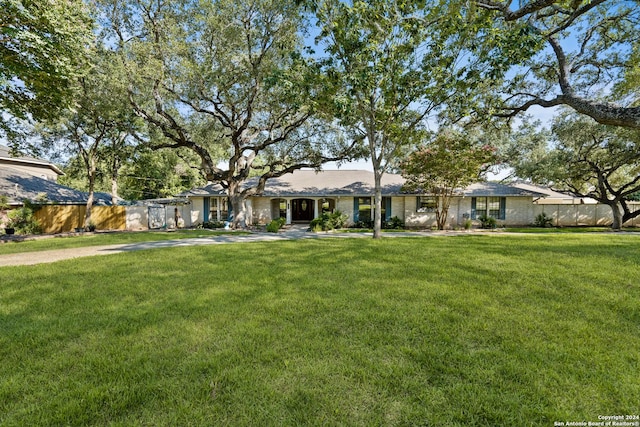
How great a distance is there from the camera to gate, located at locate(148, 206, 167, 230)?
20266mm

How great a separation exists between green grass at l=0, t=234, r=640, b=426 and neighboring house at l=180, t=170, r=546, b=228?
12.7 m

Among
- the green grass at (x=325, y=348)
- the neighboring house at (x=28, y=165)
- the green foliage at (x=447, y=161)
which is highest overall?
the neighboring house at (x=28, y=165)

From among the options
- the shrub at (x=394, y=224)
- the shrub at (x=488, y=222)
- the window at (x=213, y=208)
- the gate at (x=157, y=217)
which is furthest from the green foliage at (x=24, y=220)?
the shrub at (x=488, y=222)

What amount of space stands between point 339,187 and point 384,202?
10.8ft

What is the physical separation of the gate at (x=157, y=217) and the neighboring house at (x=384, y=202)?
121 inches

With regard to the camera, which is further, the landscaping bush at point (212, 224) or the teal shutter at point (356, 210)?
the teal shutter at point (356, 210)

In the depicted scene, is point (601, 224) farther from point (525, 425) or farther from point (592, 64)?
point (525, 425)

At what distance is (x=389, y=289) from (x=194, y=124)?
667 inches

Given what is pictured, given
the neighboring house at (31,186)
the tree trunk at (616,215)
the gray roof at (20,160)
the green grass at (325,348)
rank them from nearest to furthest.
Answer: the green grass at (325,348)
the neighboring house at (31,186)
the tree trunk at (616,215)
the gray roof at (20,160)

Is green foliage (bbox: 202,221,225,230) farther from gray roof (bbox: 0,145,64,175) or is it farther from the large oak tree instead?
gray roof (bbox: 0,145,64,175)

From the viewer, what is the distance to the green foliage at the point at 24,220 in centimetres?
1445

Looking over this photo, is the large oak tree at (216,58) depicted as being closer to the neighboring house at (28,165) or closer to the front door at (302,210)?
the front door at (302,210)

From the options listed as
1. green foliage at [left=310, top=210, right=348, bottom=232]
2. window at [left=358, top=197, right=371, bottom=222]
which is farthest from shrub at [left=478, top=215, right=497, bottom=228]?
green foliage at [left=310, top=210, right=348, bottom=232]

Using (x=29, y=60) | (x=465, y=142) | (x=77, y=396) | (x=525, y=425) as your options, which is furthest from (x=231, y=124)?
(x=525, y=425)
